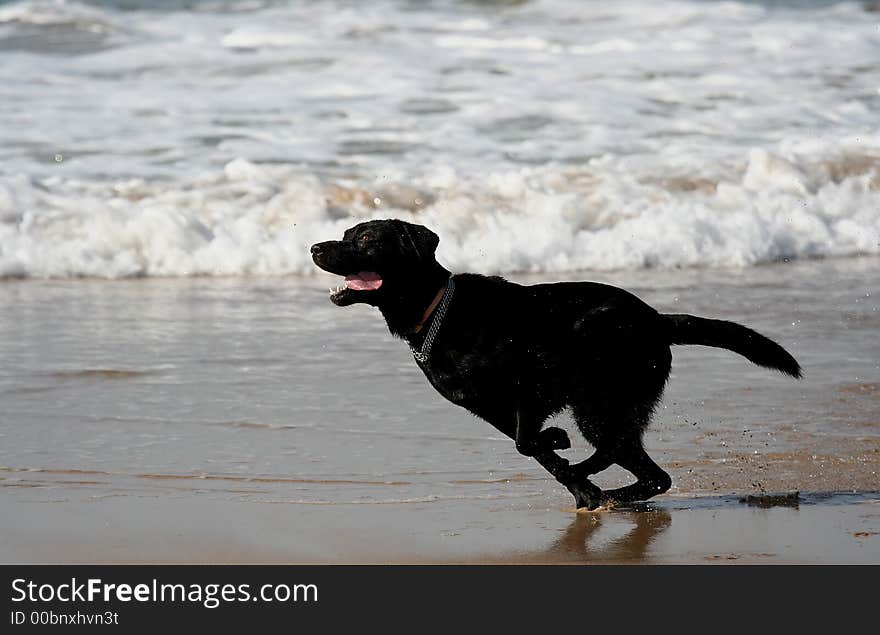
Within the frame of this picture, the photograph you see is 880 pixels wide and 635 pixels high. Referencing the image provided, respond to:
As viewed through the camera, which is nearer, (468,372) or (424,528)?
(424,528)

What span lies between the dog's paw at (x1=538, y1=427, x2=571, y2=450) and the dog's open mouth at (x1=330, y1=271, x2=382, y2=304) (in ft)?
2.44

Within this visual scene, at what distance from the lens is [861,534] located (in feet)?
14.3

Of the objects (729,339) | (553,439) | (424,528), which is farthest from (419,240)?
(729,339)

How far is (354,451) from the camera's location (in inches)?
217

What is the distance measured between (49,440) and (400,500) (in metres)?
1.60

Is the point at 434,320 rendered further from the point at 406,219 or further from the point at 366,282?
the point at 406,219

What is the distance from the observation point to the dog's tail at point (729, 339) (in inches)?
195

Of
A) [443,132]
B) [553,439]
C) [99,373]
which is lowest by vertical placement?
[443,132]

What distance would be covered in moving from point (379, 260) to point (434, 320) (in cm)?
29

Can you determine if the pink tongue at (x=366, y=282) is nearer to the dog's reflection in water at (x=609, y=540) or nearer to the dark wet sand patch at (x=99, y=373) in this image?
the dog's reflection in water at (x=609, y=540)

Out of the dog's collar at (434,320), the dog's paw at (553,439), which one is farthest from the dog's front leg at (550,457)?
the dog's collar at (434,320)

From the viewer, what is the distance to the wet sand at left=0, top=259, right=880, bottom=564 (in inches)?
171

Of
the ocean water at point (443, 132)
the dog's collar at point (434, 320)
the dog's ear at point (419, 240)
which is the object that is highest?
the dog's ear at point (419, 240)

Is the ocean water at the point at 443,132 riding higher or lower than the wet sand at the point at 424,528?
lower
